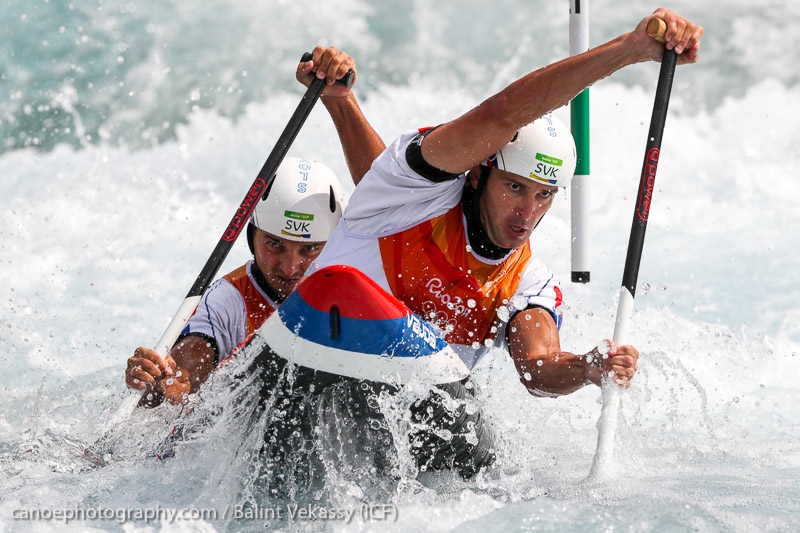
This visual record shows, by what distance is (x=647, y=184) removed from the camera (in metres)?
3.41

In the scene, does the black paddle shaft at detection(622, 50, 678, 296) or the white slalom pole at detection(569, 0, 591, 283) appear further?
the white slalom pole at detection(569, 0, 591, 283)

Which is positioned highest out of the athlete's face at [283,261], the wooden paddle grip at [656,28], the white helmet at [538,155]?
the wooden paddle grip at [656,28]

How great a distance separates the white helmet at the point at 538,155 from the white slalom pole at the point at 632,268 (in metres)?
0.30

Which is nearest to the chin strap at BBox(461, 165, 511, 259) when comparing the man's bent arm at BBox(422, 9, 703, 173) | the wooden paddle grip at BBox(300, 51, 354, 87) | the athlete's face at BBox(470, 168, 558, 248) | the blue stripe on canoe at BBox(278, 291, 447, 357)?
the athlete's face at BBox(470, 168, 558, 248)

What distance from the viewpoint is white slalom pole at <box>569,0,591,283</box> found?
15.7 ft

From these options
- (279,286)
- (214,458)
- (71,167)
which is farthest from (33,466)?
(71,167)

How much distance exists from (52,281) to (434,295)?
5.03 meters

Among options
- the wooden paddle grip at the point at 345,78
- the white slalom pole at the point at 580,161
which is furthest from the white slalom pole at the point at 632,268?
the wooden paddle grip at the point at 345,78

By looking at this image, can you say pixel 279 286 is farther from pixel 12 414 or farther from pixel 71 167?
pixel 71 167

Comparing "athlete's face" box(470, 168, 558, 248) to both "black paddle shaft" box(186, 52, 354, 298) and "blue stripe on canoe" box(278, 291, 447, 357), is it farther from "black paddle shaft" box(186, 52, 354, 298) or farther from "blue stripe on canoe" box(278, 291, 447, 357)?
"black paddle shaft" box(186, 52, 354, 298)

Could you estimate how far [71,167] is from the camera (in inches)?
364

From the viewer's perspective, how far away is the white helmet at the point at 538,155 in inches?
136

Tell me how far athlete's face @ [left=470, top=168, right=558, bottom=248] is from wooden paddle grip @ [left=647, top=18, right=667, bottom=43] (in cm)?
66

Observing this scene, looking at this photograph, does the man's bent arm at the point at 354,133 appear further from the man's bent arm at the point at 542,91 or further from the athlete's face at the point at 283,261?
the man's bent arm at the point at 542,91
